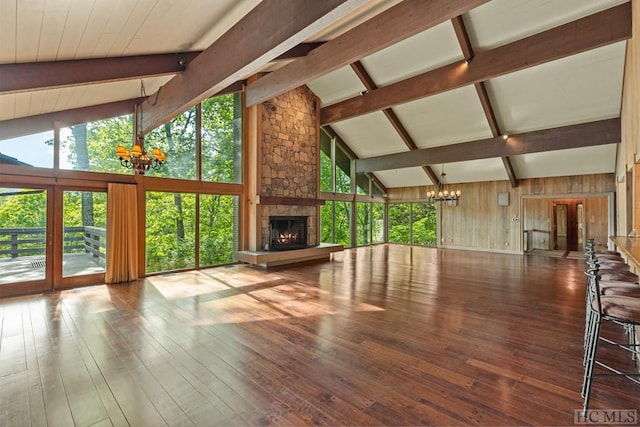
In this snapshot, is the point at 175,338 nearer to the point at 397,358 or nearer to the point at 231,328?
the point at 231,328

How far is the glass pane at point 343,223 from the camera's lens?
37.5 ft

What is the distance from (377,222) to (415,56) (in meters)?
7.78

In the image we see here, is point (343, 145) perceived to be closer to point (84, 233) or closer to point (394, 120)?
point (394, 120)

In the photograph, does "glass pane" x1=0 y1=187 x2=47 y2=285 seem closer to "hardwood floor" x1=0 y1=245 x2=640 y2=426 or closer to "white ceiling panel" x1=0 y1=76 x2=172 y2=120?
"hardwood floor" x1=0 y1=245 x2=640 y2=426

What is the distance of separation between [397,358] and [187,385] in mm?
1874

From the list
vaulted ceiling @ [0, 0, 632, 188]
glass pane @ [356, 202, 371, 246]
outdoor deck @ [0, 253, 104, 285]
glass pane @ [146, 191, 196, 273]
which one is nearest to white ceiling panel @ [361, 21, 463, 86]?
vaulted ceiling @ [0, 0, 632, 188]

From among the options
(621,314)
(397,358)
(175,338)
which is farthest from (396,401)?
(175,338)

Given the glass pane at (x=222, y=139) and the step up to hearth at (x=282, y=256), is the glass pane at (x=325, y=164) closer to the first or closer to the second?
the step up to hearth at (x=282, y=256)

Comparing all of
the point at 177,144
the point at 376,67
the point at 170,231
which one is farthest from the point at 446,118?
the point at 170,231

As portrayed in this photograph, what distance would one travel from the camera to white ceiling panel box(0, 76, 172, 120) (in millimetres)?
4215

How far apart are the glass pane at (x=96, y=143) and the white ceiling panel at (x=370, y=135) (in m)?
6.32

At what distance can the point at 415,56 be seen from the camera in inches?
266

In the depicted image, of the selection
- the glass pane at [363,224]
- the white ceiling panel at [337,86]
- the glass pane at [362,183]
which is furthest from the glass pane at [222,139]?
the glass pane at [363,224]

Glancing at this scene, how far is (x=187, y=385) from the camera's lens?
2.48 m
